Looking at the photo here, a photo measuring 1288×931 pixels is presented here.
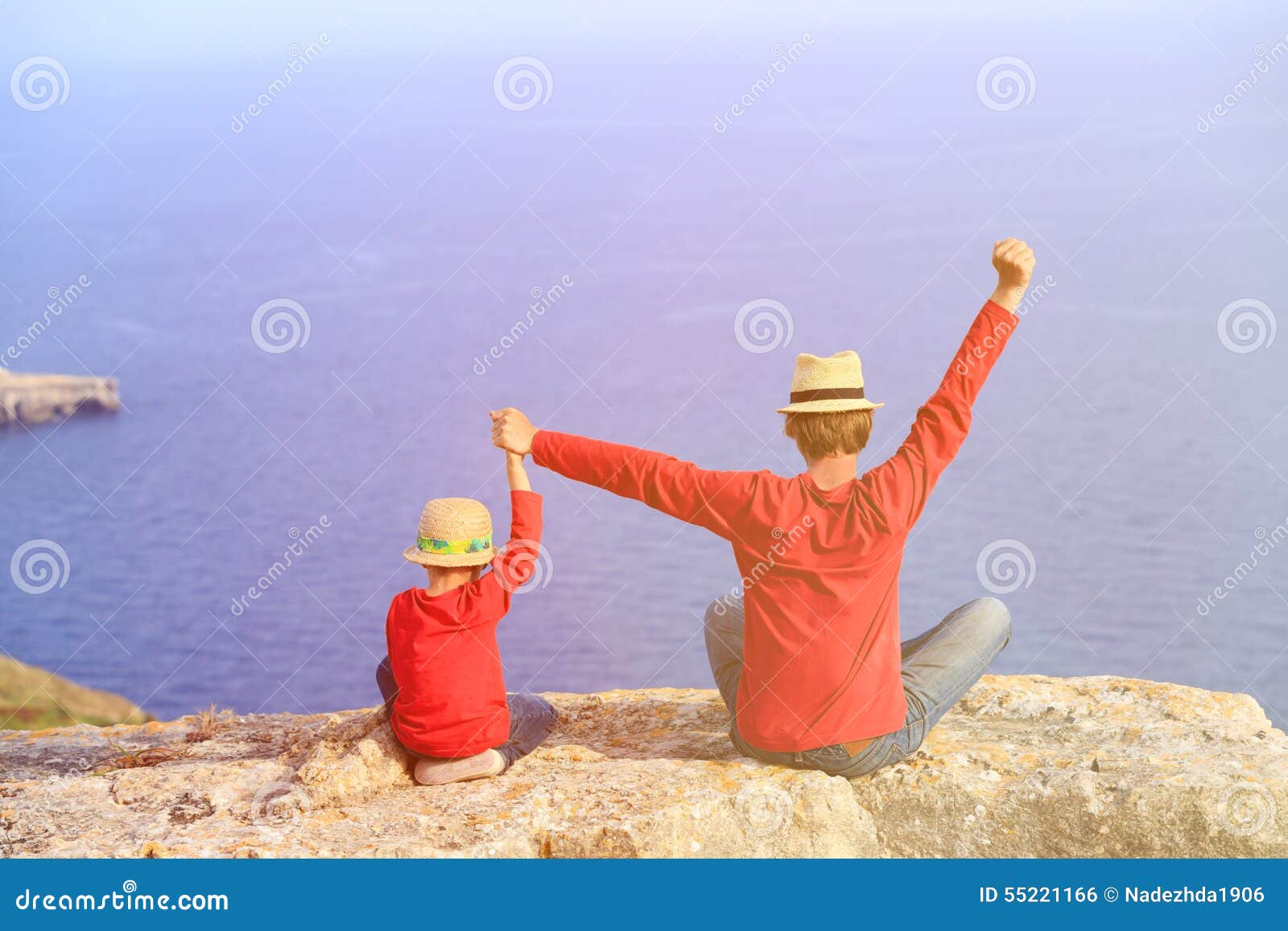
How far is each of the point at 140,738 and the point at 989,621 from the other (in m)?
3.25

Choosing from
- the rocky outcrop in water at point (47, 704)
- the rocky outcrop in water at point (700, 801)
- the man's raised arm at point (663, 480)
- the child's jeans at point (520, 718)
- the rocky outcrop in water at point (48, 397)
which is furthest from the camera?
the rocky outcrop in water at point (48, 397)

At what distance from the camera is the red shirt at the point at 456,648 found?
142 inches

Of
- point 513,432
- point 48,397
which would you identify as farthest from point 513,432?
point 48,397

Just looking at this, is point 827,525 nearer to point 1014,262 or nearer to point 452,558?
point 1014,262

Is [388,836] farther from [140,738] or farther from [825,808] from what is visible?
[140,738]

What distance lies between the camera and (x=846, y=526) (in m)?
3.42

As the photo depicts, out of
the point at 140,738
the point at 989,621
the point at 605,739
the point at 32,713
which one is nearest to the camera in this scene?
the point at 989,621

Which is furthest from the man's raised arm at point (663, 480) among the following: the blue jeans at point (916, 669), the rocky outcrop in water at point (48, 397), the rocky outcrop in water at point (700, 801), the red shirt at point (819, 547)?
the rocky outcrop in water at point (48, 397)

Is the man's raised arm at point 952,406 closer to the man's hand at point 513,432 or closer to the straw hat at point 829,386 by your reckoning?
the straw hat at point 829,386

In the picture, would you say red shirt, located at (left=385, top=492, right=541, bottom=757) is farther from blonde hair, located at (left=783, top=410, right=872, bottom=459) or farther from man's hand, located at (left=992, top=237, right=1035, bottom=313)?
man's hand, located at (left=992, top=237, right=1035, bottom=313)

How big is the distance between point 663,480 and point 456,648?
807 millimetres

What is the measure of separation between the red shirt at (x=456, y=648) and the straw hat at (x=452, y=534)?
0.08 m

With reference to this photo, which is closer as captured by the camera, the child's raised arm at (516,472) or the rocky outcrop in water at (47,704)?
the child's raised arm at (516,472)
